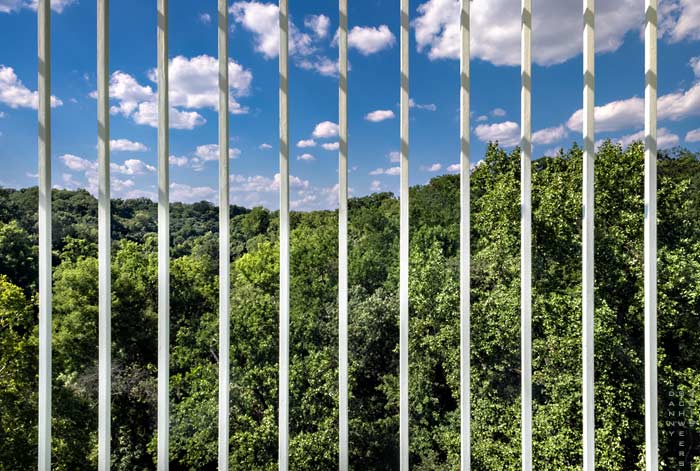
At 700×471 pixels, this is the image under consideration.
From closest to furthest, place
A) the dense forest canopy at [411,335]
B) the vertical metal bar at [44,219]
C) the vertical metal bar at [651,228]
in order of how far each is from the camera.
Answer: the vertical metal bar at [44,219], the vertical metal bar at [651,228], the dense forest canopy at [411,335]

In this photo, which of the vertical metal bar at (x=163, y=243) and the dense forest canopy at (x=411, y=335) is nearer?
the vertical metal bar at (x=163, y=243)

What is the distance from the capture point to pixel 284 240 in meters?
0.96

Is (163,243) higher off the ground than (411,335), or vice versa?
(163,243)

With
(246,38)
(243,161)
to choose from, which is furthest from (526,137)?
(246,38)

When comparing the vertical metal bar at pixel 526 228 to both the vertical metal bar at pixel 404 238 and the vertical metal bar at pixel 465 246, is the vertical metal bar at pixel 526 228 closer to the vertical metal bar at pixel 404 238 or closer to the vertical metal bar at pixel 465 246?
the vertical metal bar at pixel 465 246

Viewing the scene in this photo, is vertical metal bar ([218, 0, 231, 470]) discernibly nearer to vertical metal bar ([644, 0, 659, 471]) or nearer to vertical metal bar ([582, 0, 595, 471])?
vertical metal bar ([582, 0, 595, 471])

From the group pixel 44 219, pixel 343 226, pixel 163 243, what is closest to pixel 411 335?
pixel 343 226

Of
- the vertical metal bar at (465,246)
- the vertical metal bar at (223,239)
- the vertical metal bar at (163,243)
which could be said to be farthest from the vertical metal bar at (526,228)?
the vertical metal bar at (163,243)

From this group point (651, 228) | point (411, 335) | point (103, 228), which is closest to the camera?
point (103, 228)

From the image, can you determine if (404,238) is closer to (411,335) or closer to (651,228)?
(651,228)

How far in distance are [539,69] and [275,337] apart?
4.44 meters

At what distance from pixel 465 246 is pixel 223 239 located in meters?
0.56

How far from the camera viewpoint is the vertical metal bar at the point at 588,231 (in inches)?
39.4

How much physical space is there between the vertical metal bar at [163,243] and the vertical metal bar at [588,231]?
989mm
